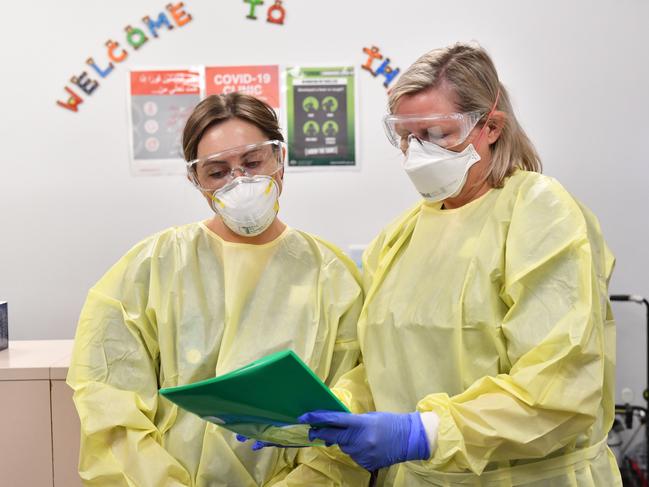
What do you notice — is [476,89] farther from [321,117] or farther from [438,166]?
[321,117]

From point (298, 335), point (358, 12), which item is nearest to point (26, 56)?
point (358, 12)

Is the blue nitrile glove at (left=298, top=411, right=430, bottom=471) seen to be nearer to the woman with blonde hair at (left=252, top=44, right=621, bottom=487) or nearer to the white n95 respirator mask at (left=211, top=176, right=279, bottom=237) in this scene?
the woman with blonde hair at (left=252, top=44, right=621, bottom=487)

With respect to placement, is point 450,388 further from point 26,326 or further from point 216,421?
point 26,326

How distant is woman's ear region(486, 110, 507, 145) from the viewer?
1370 mm

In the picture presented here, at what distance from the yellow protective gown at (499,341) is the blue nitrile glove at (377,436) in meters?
0.04

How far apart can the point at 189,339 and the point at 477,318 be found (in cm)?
62

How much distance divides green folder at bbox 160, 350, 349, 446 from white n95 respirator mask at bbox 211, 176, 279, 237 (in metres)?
0.47

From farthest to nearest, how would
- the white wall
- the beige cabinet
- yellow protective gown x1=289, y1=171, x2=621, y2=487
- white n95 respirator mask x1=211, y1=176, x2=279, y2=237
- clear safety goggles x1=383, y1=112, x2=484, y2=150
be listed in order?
the white wall < the beige cabinet < white n95 respirator mask x1=211, y1=176, x2=279, y2=237 < clear safety goggles x1=383, y1=112, x2=484, y2=150 < yellow protective gown x1=289, y1=171, x2=621, y2=487

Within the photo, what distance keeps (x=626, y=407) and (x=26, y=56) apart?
2826 mm

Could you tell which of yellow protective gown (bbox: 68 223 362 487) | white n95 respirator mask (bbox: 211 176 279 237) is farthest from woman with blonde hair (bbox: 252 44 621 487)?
white n95 respirator mask (bbox: 211 176 279 237)

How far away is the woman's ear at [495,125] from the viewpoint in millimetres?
1370

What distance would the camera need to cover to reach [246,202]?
1483mm

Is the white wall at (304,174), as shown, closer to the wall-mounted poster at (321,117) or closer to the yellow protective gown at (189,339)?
the wall-mounted poster at (321,117)

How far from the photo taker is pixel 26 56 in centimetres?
278
